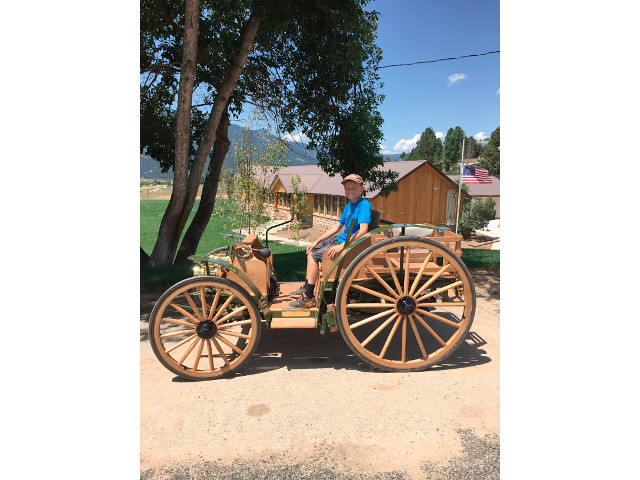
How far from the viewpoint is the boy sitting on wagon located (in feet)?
11.5

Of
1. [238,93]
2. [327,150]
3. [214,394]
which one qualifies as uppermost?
[238,93]

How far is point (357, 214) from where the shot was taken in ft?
11.7

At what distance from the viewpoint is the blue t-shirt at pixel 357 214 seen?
3.53 m

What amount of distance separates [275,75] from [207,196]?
10.5 ft

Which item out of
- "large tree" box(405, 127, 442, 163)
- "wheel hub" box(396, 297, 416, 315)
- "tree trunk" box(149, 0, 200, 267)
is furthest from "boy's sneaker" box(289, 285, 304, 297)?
"large tree" box(405, 127, 442, 163)

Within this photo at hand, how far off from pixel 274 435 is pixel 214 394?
79 centimetres

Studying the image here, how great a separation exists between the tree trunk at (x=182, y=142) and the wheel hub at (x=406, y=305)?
5094mm

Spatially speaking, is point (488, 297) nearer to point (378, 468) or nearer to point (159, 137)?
point (378, 468)

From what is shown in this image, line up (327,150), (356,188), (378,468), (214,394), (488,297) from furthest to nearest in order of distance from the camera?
(327,150) < (488,297) < (356,188) < (214,394) < (378,468)

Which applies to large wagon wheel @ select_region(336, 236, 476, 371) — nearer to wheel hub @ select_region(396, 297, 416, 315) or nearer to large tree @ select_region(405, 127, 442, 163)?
wheel hub @ select_region(396, 297, 416, 315)

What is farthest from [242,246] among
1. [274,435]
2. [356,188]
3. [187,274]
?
[187,274]

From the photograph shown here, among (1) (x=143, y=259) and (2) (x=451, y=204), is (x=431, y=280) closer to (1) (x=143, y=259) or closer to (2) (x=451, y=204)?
(1) (x=143, y=259)

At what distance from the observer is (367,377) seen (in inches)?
131

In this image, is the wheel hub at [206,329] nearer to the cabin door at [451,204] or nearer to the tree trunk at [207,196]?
the tree trunk at [207,196]
